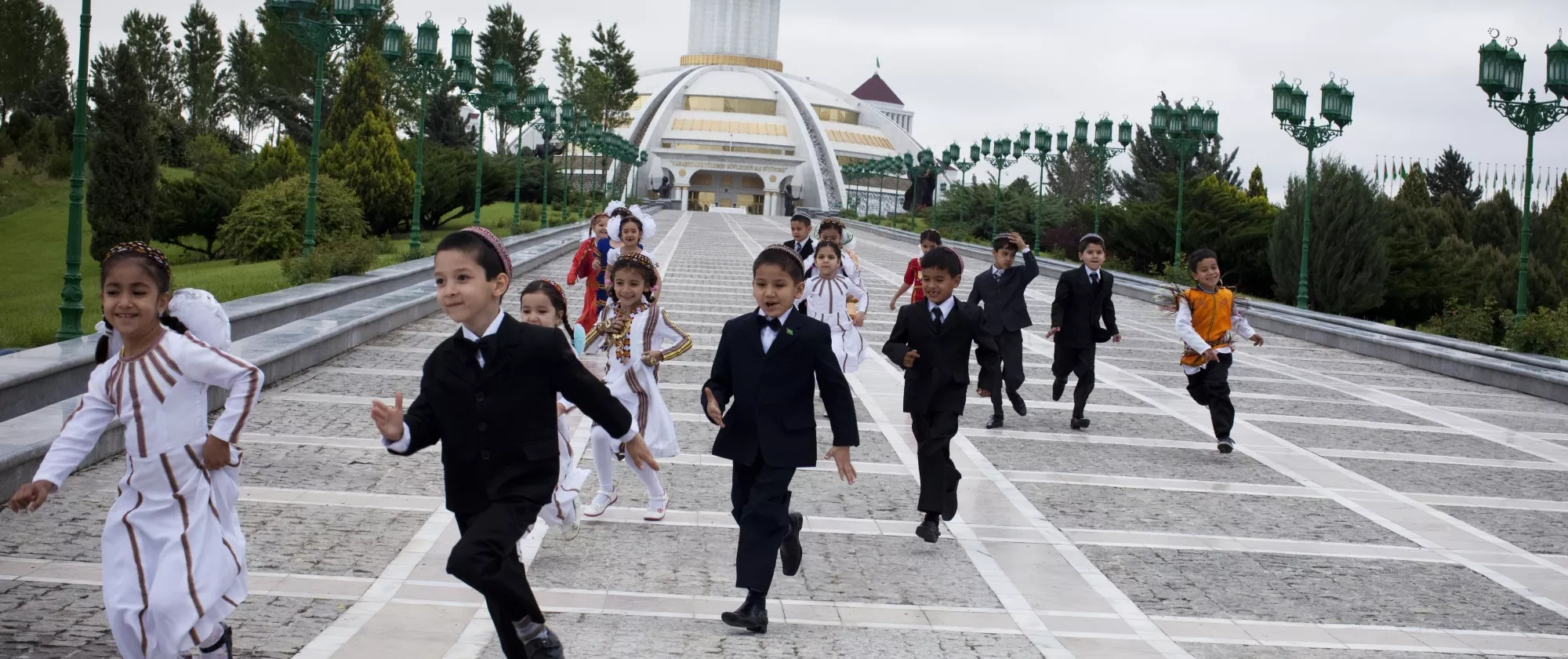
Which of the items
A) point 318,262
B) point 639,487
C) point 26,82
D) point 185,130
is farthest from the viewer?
point 26,82

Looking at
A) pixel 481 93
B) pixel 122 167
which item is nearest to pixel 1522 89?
pixel 481 93

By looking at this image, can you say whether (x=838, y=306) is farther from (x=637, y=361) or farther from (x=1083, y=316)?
(x=637, y=361)

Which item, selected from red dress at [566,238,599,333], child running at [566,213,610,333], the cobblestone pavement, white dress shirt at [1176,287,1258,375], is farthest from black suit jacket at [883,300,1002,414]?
red dress at [566,238,599,333]

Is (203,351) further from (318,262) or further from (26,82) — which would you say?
(26,82)

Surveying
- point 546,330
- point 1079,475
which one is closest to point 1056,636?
point 546,330

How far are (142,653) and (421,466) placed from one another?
445cm

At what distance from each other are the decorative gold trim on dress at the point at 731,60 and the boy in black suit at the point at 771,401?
471 ft

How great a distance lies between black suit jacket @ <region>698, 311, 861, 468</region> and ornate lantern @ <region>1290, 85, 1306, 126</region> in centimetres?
2250

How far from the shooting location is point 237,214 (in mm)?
30109

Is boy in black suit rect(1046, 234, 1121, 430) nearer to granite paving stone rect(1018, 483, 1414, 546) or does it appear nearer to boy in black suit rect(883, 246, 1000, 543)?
granite paving stone rect(1018, 483, 1414, 546)

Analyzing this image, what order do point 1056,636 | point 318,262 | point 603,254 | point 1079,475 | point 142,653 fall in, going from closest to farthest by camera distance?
point 142,653 → point 1056,636 → point 1079,475 → point 603,254 → point 318,262

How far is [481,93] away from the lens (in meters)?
33.7

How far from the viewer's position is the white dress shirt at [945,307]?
24.8ft

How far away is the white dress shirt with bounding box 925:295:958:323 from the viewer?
755cm
